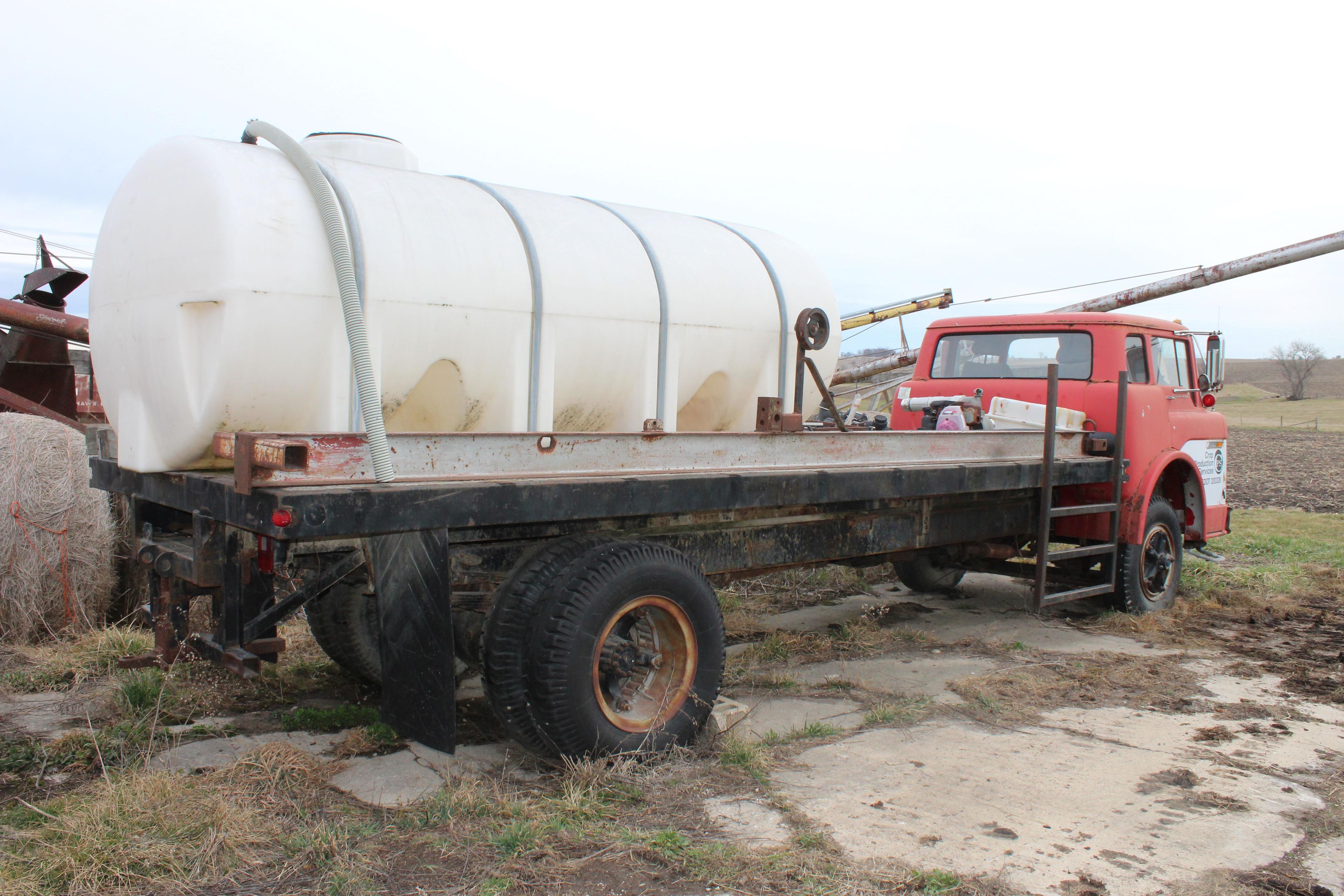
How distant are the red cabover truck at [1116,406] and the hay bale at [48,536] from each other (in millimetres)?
5571

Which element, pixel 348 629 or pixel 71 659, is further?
pixel 71 659

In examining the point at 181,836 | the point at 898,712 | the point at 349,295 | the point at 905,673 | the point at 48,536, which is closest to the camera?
the point at 181,836

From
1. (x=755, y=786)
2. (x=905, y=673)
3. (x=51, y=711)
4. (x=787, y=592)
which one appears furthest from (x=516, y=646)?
(x=787, y=592)

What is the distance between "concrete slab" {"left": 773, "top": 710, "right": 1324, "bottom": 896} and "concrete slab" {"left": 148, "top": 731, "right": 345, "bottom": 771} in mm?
2014

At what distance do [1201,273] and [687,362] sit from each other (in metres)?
13.0

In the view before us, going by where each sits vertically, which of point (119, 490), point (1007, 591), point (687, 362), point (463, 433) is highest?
point (687, 362)

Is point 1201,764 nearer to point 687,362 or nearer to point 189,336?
point 687,362

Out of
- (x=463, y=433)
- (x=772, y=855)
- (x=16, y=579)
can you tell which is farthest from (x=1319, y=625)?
(x=16, y=579)

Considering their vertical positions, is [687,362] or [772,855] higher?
[687,362]

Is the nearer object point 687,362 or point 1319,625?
point 687,362

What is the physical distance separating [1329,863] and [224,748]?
4226mm

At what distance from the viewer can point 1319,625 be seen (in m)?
7.22

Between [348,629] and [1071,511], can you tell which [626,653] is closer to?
[348,629]

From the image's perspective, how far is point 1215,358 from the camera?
779 centimetres
